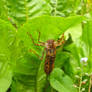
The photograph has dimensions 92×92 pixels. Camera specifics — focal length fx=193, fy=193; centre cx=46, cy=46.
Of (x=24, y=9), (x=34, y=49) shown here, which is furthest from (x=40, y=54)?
(x=24, y=9)

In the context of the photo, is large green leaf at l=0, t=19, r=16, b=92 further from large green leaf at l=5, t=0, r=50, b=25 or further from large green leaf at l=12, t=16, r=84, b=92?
large green leaf at l=5, t=0, r=50, b=25

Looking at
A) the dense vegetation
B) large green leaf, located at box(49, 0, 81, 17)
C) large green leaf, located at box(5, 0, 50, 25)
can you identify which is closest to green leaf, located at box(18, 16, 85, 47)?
the dense vegetation

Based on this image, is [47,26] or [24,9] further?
[24,9]

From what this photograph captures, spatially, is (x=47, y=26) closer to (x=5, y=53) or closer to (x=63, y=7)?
(x=5, y=53)

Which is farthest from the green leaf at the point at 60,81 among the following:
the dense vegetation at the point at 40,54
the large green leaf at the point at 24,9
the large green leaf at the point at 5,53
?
the large green leaf at the point at 24,9

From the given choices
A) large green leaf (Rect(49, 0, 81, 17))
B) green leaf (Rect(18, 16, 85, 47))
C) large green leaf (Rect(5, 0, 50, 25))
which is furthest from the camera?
large green leaf (Rect(49, 0, 81, 17))

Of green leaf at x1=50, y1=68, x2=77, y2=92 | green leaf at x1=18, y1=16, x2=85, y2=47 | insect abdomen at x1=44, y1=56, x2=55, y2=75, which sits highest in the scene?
A: green leaf at x1=18, y1=16, x2=85, y2=47

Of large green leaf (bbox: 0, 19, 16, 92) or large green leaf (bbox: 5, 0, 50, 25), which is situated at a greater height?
large green leaf (bbox: 5, 0, 50, 25)

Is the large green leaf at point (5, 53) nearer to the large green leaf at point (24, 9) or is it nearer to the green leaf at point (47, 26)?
the green leaf at point (47, 26)
